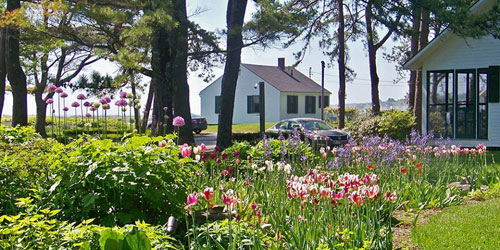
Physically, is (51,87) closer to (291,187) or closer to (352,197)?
(291,187)

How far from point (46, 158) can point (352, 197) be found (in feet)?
9.68

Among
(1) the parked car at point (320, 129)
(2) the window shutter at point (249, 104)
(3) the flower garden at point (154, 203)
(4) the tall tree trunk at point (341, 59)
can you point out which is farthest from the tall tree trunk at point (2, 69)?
(2) the window shutter at point (249, 104)

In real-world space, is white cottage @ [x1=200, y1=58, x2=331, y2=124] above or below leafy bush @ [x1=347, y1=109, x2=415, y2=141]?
above

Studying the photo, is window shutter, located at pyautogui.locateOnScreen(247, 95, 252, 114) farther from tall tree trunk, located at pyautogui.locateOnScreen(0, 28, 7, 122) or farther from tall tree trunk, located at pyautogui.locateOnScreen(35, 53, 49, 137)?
tall tree trunk, located at pyautogui.locateOnScreen(0, 28, 7, 122)

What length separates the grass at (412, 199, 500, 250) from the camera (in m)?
5.27

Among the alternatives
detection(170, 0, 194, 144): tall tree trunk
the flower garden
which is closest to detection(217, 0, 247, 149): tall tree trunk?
detection(170, 0, 194, 144): tall tree trunk

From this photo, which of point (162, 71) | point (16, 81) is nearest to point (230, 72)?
point (162, 71)

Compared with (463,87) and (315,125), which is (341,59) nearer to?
(315,125)

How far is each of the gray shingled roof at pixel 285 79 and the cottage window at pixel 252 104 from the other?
5.95 ft

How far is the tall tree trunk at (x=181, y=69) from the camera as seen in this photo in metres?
16.6

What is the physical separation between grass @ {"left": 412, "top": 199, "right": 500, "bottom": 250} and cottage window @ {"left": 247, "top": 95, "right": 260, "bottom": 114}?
33.8 metres

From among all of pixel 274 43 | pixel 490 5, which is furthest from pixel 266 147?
pixel 490 5

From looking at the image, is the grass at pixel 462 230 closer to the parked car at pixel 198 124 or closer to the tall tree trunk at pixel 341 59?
the tall tree trunk at pixel 341 59

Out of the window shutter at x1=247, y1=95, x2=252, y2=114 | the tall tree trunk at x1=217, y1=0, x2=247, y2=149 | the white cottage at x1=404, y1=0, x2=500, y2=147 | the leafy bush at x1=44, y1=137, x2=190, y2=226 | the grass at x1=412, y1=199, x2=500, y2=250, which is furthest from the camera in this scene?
the window shutter at x1=247, y1=95, x2=252, y2=114
